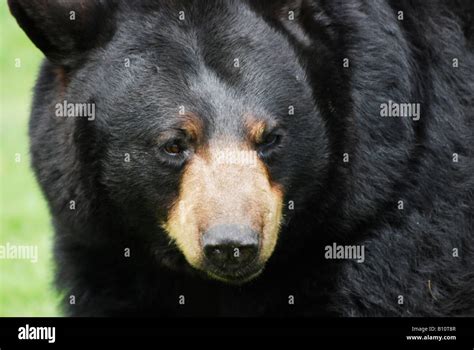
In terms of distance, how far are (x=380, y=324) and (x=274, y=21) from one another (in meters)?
1.95

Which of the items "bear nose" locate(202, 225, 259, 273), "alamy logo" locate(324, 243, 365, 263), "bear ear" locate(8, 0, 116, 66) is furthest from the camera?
"alamy logo" locate(324, 243, 365, 263)

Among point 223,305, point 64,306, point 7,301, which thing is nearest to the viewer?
point 223,305

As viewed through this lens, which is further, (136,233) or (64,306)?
(64,306)

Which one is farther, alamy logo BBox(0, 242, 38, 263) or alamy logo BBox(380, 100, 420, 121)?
alamy logo BBox(0, 242, 38, 263)

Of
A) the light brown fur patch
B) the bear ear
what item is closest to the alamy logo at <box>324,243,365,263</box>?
the light brown fur patch

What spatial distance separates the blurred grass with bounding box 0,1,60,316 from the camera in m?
9.23

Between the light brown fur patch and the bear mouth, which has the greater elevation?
the light brown fur patch

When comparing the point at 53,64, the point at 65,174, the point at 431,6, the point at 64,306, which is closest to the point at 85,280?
the point at 64,306

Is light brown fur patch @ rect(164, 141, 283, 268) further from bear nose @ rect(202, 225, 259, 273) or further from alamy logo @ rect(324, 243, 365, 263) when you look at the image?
alamy logo @ rect(324, 243, 365, 263)

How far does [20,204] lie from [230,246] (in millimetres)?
7324

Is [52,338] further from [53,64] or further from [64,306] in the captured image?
[53,64]

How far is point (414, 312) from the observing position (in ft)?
22.1

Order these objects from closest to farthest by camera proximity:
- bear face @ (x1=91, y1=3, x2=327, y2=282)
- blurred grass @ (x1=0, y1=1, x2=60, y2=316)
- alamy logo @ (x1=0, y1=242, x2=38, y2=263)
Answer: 1. bear face @ (x1=91, y1=3, x2=327, y2=282)
2. blurred grass @ (x1=0, y1=1, x2=60, y2=316)
3. alamy logo @ (x1=0, y1=242, x2=38, y2=263)

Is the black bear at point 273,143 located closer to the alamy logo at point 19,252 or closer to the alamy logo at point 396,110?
the alamy logo at point 396,110
